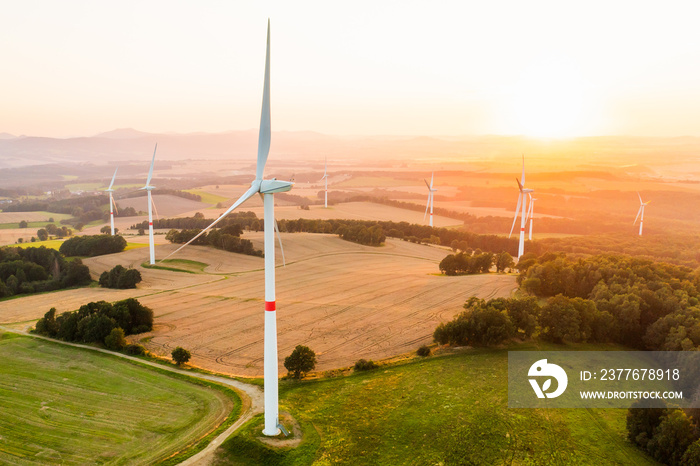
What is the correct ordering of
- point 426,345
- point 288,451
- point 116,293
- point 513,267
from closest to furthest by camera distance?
point 288,451
point 426,345
point 116,293
point 513,267

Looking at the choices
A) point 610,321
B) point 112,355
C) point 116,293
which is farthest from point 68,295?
point 610,321

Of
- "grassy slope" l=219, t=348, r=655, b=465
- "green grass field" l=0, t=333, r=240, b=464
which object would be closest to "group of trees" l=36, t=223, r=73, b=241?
"green grass field" l=0, t=333, r=240, b=464

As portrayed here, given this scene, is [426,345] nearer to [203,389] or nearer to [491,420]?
[491,420]

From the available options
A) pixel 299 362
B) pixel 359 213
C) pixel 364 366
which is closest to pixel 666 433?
pixel 364 366

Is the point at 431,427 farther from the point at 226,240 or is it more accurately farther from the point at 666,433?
the point at 226,240

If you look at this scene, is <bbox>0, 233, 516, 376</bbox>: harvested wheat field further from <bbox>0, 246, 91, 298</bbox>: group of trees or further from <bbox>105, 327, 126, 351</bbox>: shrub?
<bbox>0, 246, 91, 298</bbox>: group of trees

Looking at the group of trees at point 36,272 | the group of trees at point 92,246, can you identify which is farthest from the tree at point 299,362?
the group of trees at point 92,246
